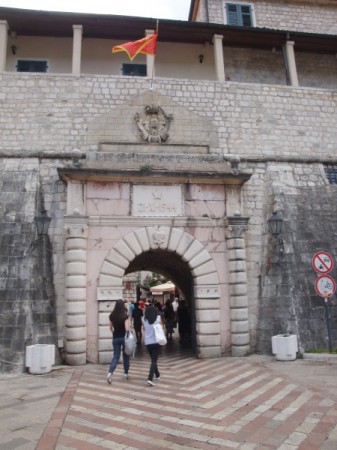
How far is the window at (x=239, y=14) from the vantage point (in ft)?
52.3

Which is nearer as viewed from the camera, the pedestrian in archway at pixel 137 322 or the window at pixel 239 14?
the pedestrian in archway at pixel 137 322

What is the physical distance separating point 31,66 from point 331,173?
10.6 metres

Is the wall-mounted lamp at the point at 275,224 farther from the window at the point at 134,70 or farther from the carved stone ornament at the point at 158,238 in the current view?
the window at the point at 134,70

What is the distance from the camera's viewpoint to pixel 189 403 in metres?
5.29

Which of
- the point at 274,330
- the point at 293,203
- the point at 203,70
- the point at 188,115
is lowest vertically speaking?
the point at 274,330

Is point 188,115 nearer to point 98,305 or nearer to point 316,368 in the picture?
point 98,305

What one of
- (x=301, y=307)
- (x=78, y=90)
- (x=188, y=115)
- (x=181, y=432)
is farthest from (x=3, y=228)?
(x=301, y=307)

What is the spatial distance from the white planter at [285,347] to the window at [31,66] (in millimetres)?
11310

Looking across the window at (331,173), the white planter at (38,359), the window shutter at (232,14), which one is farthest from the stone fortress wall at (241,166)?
the window shutter at (232,14)

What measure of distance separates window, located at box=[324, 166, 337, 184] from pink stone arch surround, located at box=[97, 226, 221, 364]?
5105 millimetres

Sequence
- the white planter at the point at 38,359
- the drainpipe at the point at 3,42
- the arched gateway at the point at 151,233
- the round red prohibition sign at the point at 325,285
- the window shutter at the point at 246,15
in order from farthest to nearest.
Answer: the window shutter at the point at 246,15, the drainpipe at the point at 3,42, the arched gateway at the point at 151,233, the round red prohibition sign at the point at 325,285, the white planter at the point at 38,359

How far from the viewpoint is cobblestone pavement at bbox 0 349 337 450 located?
3971 mm

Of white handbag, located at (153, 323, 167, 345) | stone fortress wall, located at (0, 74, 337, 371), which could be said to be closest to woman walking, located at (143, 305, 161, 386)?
white handbag, located at (153, 323, 167, 345)

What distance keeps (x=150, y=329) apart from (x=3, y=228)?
4.85 metres
